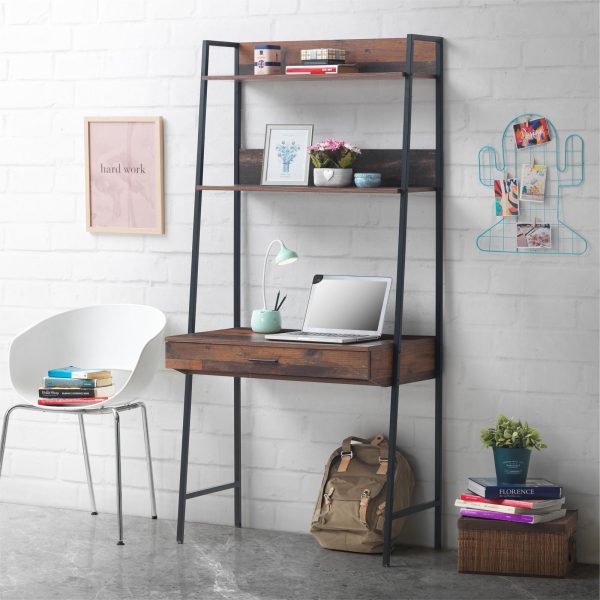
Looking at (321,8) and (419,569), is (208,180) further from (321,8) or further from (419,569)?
(419,569)

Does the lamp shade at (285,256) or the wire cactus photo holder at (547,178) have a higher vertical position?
the wire cactus photo holder at (547,178)

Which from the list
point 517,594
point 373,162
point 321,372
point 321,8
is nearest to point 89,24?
point 321,8

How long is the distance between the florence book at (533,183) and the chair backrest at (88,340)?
1398 mm

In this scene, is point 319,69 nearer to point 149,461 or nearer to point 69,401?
point 69,401

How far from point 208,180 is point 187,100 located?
31 cm

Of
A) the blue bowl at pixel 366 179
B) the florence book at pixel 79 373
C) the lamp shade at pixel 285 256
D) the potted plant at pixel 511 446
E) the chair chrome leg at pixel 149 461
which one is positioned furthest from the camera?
the chair chrome leg at pixel 149 461

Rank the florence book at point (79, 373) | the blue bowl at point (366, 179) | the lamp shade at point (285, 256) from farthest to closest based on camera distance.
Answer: the florence book at point (79, 373) → the lamp shade at point (285, 256) → the blue bowl at point (366, 179)

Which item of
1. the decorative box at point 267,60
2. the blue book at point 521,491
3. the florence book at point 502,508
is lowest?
the florence book at point 502,508

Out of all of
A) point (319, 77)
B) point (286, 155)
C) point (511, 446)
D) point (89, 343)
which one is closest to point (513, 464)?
point (511, 446)

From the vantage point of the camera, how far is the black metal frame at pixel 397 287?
3.89 m

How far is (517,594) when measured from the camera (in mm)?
3670

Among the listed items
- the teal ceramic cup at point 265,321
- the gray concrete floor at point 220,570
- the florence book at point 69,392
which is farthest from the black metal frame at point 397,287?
the florence book at point 69,392

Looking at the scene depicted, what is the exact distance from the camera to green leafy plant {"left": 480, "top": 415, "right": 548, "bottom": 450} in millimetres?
3904

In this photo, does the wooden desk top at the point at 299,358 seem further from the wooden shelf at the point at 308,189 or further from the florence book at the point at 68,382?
the wooden shelf at the point at 308,189
